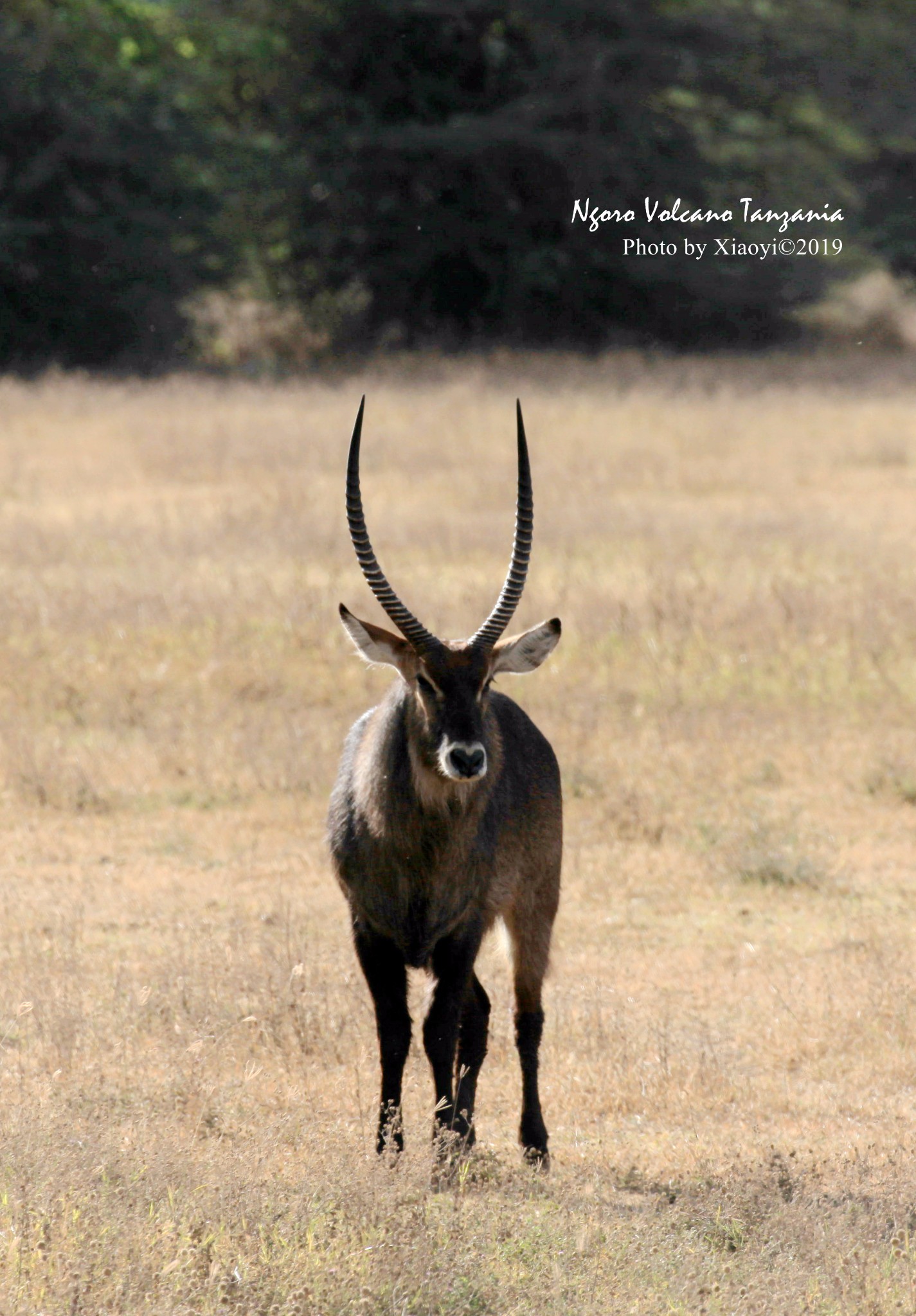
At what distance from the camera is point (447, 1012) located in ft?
16.0

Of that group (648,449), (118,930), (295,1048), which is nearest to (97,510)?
(648,449)

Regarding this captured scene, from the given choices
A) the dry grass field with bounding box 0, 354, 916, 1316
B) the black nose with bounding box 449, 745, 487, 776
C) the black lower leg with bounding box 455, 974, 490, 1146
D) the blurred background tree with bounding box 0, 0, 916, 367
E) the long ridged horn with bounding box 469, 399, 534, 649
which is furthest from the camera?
the blurred background tree with bounding box 0, 0, 916, 367

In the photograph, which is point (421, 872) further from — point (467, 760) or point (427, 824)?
point (467, 760)

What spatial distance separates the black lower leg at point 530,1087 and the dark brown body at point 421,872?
0.02 m

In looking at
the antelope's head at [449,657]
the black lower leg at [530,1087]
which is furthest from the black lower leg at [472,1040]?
the antelope's head at [449,657]

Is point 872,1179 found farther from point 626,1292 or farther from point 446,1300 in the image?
point 446,1300

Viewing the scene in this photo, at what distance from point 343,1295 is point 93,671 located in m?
7.05

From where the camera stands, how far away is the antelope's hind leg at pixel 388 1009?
4.93 meters

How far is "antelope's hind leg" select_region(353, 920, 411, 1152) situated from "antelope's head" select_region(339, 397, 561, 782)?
573 mm

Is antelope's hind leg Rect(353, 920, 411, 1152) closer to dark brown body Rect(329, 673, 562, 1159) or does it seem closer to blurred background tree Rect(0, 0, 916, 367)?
dark brown body Rect(329, 673, 562, 1159)

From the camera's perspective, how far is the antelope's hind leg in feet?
16.2

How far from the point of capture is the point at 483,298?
31953mm

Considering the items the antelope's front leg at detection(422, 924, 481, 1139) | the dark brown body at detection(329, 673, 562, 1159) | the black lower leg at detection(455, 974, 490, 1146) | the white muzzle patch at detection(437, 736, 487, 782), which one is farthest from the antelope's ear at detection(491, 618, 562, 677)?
the black lower leg at detection(455, 974, 490, 1146)

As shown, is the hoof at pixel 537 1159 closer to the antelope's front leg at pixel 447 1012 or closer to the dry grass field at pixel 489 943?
the dry grass field at pixel 489 943
